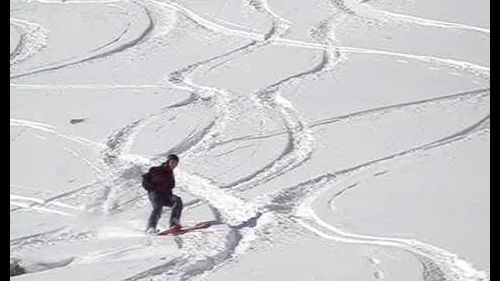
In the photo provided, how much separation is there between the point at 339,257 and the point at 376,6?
36.5 ft

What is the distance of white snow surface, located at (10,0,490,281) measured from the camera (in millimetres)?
8531

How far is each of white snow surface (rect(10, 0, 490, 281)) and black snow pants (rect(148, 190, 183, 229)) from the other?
0.24 metres

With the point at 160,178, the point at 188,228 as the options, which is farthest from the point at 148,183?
the point at 188,228

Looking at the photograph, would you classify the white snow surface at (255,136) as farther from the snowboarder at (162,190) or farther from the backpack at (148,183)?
the backpack at (148,183)

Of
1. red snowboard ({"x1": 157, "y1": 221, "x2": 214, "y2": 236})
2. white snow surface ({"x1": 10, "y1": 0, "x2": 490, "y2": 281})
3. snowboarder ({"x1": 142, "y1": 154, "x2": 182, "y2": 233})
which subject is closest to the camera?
white snow surface ({"x1": 10, "y1": 0, "x2": 490, "y2": 281})

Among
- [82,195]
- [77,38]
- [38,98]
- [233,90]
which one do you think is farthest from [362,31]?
[82,195]

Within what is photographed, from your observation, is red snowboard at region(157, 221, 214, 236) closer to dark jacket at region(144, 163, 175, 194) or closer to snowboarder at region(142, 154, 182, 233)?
snowboarder at region(142, 154, 182, 233)

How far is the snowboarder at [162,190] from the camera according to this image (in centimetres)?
871

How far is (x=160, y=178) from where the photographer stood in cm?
875

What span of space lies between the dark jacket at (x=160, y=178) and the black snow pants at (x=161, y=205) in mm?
107

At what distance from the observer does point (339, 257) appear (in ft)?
27.7

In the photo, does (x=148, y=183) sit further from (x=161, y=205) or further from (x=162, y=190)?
(x=161, y=205)

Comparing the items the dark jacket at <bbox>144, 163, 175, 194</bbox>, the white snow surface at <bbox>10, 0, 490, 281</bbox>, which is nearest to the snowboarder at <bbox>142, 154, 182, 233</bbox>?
the dark jacket at <bbox>144, 163, 175, 194</bbox>

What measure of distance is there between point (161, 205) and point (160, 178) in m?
0.33
